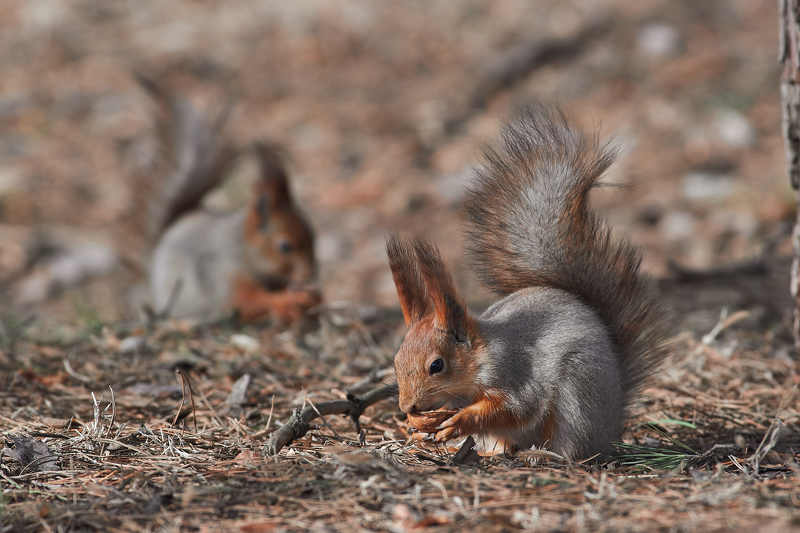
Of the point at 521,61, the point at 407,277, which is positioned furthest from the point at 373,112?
the point at 407,277

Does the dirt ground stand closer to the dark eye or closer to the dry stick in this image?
the dry stick

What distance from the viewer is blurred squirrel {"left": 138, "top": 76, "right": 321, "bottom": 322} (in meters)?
4.16

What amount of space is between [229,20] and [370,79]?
1.49m

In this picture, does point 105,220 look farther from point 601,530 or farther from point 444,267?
point 601,530

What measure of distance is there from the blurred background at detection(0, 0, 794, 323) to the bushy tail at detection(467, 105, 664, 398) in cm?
203

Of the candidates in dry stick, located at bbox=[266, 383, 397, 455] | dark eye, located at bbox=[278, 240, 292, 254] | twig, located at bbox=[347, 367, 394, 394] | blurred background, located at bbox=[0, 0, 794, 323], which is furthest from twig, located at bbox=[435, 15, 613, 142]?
dry stick, located at bbox=[266, 383, 397, 455]

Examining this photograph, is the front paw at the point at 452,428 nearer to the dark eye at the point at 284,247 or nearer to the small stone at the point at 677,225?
the dark eye at the point at 284,247

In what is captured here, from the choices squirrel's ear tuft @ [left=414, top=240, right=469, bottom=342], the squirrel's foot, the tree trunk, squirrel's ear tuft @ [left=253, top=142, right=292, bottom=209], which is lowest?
the squirrel's foot

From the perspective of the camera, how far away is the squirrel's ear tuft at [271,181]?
4.10 meters

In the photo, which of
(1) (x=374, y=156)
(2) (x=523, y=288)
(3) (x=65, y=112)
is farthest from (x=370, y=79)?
(2) (x=523, y=288)

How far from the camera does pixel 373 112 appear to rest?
654cm

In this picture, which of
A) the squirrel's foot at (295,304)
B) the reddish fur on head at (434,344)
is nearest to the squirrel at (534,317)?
the reddish fur on head at (434,344)

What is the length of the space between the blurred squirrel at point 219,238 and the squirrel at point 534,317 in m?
2.03

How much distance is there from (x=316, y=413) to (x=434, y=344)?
31cm
